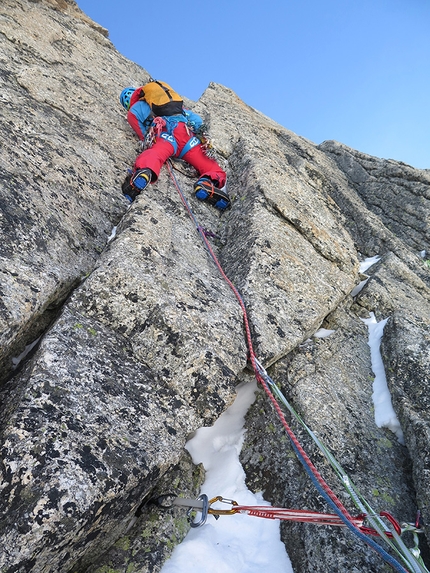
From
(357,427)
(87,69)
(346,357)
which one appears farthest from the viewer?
(87,69)

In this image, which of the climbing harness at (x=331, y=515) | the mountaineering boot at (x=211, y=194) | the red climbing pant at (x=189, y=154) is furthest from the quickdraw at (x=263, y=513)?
the red climbing pant at (x=189, y=154)

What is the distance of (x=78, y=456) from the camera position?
327 centimetres

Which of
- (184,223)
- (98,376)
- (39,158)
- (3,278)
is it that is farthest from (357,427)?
(39,158)

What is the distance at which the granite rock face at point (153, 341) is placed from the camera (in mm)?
3322

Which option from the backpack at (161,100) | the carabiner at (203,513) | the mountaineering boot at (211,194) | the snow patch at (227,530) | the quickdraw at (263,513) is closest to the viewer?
the quickdraw at (263,513)

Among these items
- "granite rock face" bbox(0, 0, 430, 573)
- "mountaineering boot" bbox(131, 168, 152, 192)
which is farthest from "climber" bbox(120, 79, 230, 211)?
"mountaineering boot" bbox(131, 168, 152, 192)

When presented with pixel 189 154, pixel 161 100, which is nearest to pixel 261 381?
pixel 189 154

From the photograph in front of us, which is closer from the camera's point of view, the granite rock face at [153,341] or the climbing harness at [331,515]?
the climbing harness at [331,515]

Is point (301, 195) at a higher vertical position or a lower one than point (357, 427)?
higher

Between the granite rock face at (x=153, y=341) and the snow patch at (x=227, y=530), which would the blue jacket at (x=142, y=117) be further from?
the snow patch at (x=227, y=530)

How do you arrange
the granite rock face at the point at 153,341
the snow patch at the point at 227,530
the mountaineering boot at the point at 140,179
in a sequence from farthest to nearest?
1. the mountaineering boot at the point at 140,179
2. the snow patch at the point at 227,530
3. the granite rock face at the point at 153,341

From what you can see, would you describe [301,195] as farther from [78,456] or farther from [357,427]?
[78,456]

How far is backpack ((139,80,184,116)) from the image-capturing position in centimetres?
898

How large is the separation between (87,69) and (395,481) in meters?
12.6
